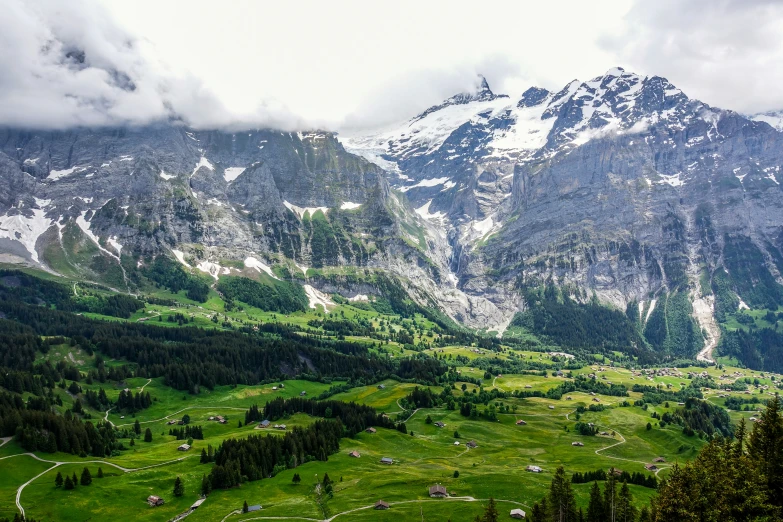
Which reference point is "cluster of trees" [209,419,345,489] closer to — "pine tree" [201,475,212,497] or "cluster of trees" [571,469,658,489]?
"pine tree" [201,475,212,497]

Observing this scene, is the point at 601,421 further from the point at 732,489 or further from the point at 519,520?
the point at 732,489

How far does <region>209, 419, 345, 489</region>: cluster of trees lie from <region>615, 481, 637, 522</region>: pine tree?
A: 272 ft

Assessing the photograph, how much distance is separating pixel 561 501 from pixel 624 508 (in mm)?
10098

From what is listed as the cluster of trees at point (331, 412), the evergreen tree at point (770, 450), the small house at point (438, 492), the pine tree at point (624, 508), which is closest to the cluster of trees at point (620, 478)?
the small house at point (438, 492)

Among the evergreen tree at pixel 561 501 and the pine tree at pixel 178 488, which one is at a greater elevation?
the evergreen tree at pixel 561 501

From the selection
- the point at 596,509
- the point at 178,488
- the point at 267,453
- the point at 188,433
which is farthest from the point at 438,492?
the point at 188,433

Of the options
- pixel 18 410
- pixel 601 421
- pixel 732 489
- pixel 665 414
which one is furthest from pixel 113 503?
pixel 665 414

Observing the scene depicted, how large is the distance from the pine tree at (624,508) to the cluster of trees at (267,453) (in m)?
83.0

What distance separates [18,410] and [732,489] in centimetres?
15816

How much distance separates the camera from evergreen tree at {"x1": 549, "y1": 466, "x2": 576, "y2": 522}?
84.0 m

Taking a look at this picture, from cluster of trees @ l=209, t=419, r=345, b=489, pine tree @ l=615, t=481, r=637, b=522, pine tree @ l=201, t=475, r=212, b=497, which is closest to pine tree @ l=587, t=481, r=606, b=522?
pine tree @ l=615, t=481, r=637, b=522

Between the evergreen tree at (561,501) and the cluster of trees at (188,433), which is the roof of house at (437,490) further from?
the cluster of trees at (188,433)

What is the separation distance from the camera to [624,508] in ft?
250

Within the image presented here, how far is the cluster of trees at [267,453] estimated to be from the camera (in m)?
125
